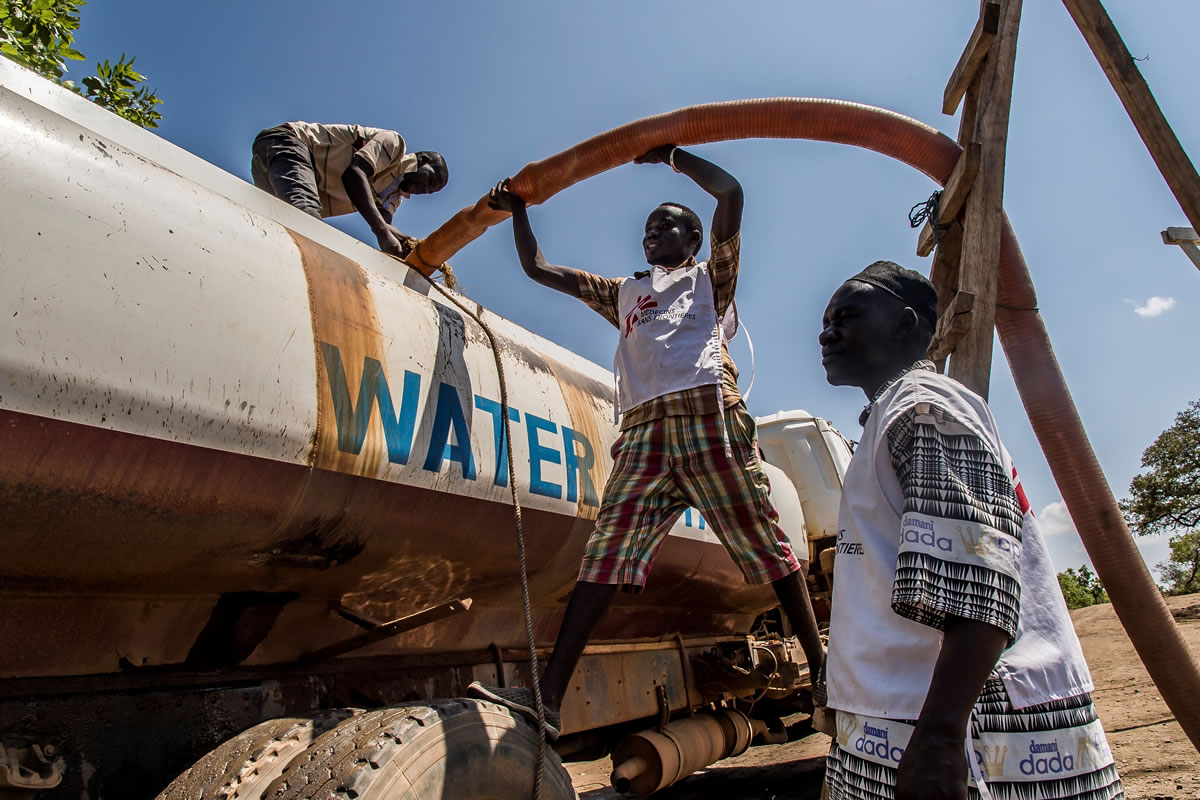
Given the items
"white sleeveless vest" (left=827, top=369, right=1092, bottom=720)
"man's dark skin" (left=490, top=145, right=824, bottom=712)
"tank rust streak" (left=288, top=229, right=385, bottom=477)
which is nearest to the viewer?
"white sleeveless vest" (left=827, top=369, right=1092, bottom=720)

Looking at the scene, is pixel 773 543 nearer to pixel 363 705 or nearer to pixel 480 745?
pixel 480 745

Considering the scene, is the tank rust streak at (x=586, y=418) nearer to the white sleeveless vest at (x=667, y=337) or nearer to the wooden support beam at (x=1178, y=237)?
the white sleeveless vest at (x=667, y=337)

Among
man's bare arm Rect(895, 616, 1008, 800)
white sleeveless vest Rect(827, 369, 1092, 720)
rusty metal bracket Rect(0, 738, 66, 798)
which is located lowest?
rusty metal bracket Rect(0, 738, 66, 798)

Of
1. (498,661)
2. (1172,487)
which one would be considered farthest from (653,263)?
(1172,487)

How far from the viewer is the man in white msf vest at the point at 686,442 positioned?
7.64 ft

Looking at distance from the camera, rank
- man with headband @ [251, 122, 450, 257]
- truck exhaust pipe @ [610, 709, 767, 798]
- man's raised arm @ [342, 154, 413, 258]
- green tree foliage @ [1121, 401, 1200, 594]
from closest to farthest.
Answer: man's raised arm @ [342, 154, 413, 258] < man with headband @ [251, 122, 450, 257] < truck exhaust pipe @ [610, 709, 767, 798] < green tree foliage @ [1121, 401, 1200, 594]

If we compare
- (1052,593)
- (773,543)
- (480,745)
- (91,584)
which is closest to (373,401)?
(91,584)

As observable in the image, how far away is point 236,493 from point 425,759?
0.69 m

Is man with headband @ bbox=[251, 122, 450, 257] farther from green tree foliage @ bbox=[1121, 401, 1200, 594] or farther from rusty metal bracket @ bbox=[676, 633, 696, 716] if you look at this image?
green tree foliage @ bbox=[1121, 401, 1200, 594]

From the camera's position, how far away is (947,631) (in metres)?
1.20

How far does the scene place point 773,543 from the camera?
253 cm

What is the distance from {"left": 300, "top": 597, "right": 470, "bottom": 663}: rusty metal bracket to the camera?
2209 mm

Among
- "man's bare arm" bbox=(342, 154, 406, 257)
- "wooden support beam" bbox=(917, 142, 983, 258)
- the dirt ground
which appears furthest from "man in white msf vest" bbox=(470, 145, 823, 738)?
the dirt ground

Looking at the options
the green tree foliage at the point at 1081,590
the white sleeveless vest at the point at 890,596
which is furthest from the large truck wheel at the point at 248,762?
the green tree foliage at the point at 1081,590
